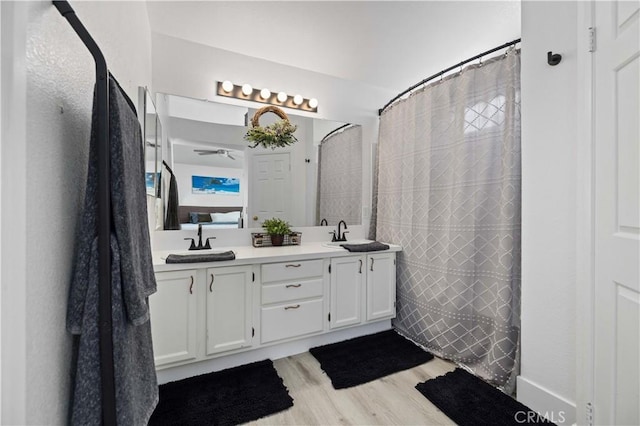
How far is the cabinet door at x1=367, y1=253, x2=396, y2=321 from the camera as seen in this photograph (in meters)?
2.37

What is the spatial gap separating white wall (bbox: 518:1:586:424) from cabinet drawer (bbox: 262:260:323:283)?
1364 millimetres

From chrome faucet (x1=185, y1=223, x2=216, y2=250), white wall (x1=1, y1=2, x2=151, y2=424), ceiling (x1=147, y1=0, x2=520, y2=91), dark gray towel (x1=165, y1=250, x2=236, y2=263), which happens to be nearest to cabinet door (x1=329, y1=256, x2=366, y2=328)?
dark gray towel (x1=165, y1=250, x2=236, y2=263)

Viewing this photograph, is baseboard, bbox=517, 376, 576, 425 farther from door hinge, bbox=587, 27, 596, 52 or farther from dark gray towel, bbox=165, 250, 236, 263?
dark gray towel, bbox=165, 250, 236, 263

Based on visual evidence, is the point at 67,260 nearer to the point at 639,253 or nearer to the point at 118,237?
the point at 118,237

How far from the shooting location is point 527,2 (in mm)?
1515

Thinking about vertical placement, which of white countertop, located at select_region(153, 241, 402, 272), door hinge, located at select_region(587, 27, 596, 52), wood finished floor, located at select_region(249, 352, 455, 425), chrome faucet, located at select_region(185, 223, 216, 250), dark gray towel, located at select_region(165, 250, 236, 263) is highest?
door hinge, located at select_region(587, 27, 596, 52)

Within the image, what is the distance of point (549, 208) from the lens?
1426mm

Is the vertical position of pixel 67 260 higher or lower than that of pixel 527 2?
lower

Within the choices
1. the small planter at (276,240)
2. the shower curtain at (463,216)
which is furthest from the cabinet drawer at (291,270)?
the shower curtain at (463,216)

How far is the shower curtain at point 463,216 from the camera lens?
5.54 feet

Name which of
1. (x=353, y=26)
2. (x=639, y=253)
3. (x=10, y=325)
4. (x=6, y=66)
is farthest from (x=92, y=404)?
(x=353, y=26)

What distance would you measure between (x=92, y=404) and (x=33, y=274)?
362mm

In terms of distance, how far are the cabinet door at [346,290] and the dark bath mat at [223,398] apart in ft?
2.15

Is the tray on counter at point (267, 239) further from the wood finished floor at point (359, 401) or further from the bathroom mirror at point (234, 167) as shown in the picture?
the wood finished floor at point (359, 401)
